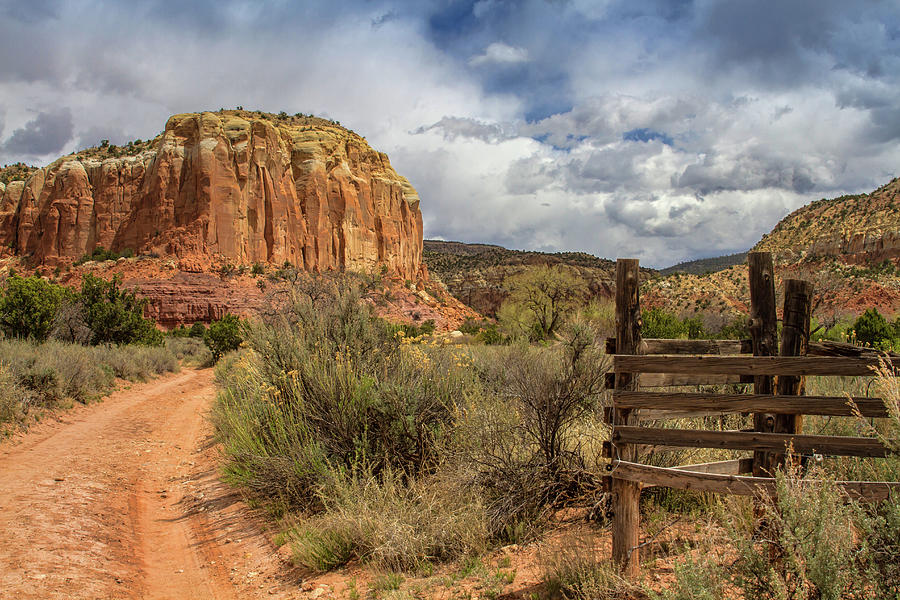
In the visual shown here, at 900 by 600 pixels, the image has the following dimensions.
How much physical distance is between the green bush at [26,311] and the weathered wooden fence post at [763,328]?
21156mm

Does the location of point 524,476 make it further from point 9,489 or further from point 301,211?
point 301,211

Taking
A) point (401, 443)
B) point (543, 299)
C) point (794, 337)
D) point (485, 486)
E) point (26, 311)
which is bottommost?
point (485, 486)

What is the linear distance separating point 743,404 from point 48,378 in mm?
14172

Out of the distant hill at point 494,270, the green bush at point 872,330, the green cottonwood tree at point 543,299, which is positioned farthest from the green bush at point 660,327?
the distant hill at point 494,270

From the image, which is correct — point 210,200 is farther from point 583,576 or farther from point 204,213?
point 583,576

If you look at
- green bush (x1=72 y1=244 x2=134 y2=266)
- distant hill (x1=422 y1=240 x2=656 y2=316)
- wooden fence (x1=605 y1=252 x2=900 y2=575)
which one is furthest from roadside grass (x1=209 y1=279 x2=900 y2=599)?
distant hill (x1=422 y1=240 x2=656 y2=316)

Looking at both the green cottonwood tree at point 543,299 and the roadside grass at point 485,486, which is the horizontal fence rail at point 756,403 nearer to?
the roadside grass at point 485,486

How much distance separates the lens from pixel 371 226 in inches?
2450

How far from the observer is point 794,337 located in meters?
4.31

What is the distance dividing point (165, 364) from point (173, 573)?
18.9 metres

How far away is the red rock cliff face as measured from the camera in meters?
49.8

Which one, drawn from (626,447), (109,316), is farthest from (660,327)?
(109,316)

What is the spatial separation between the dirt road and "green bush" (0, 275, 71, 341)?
9686mm

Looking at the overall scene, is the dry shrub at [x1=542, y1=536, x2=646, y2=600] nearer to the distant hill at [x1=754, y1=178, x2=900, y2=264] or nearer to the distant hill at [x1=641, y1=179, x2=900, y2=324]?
the distant hill at [x1=641, y1=179, x2=900, y2=324]
